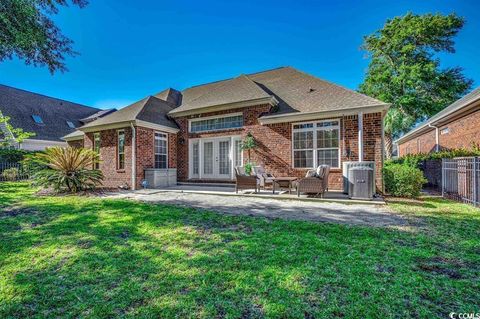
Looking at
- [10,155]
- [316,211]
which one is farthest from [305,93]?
[10,155]

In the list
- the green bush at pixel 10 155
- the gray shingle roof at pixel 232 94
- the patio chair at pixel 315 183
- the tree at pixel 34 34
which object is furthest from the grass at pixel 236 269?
the green bush at pixel 10 155

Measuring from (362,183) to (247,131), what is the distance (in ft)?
19.0

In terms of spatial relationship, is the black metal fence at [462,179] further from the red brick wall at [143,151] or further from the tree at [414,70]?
the tree at [414,70]

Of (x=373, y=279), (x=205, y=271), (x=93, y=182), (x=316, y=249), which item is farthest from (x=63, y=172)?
(x=373, y=279)

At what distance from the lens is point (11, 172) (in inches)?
599

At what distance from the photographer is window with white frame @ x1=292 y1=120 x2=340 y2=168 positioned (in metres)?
9.40

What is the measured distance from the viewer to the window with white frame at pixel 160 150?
12.0m

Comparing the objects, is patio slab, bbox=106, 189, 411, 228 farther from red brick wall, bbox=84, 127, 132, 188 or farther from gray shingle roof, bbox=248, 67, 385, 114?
red brick wall, bbox=84, 127, 132, 188

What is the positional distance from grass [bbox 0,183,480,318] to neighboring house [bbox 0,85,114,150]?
19.4 m

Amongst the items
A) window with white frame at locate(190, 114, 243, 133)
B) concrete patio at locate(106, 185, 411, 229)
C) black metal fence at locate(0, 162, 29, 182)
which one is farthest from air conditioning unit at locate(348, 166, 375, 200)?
black metal fence at locate(0, 162, 29, 182)

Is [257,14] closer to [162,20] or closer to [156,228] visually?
[162,20]

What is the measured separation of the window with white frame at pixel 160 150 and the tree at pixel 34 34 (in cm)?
565

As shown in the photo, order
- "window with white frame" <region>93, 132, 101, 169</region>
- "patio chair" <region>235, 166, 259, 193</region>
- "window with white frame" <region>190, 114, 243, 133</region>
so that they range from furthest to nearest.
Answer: "window with white frame" <region>93, 132, 101, 169</region> → "window with white frame" <region>190, 114, 243, 133</region> → "patio chair" <region>235, 166, 259, 193</region>

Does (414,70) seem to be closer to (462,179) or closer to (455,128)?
(455,128)
